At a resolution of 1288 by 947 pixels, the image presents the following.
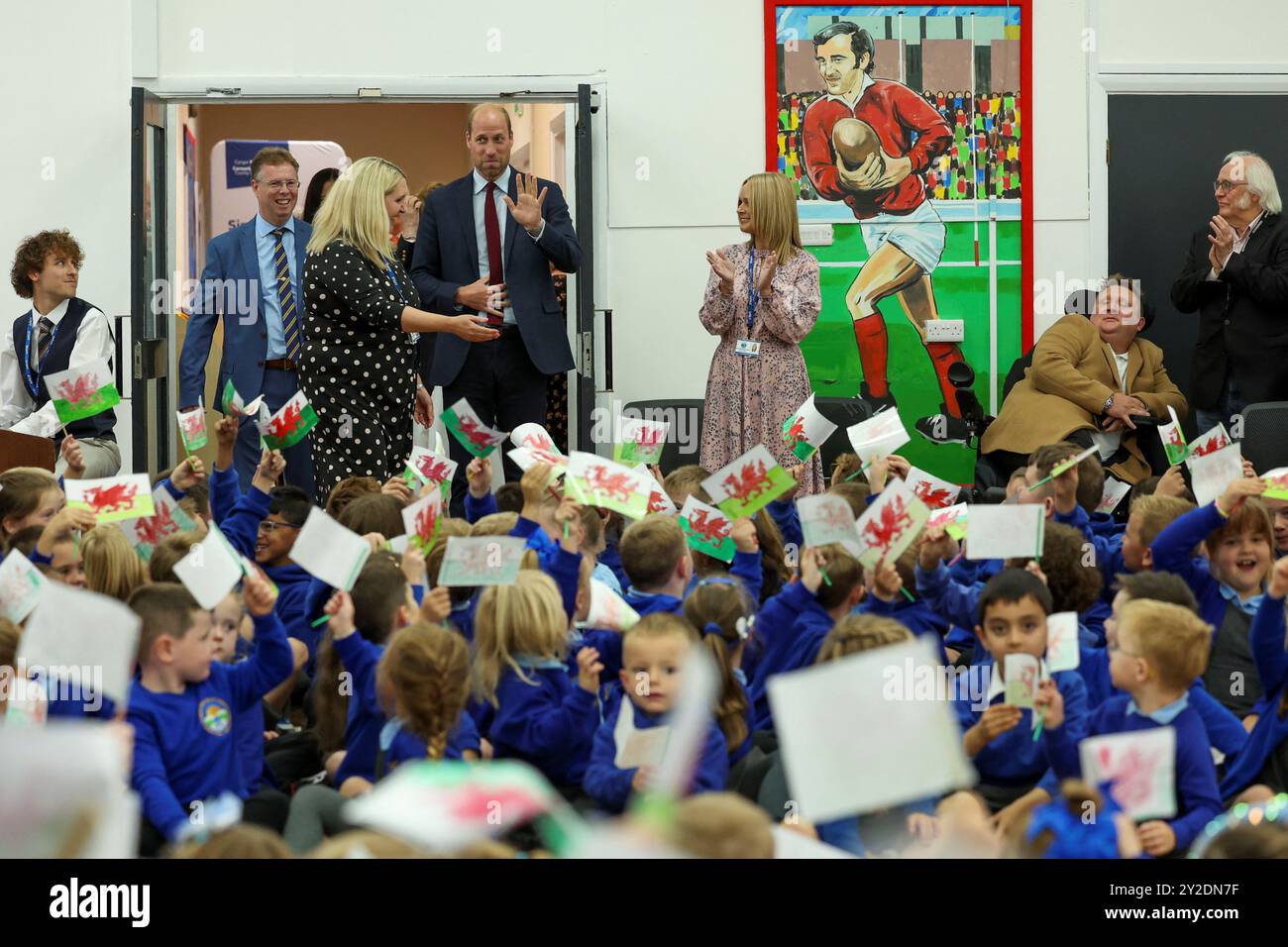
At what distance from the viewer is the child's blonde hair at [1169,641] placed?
3.00 m

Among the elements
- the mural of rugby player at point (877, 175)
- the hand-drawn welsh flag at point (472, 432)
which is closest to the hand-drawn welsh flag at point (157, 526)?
the hand-drawn welsh flag at point (472, 432)

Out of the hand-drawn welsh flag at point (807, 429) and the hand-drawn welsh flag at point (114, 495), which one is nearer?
the hand-drawn welsh flag at point (114, 495)

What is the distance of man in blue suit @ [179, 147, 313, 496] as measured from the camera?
20.6ft

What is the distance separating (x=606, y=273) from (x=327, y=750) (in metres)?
4.49

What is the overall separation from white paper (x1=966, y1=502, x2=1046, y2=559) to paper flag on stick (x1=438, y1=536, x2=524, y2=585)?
1007 millimetres

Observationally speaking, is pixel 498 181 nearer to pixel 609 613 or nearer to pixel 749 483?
pixel 749 483

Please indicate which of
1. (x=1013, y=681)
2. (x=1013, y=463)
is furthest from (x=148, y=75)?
(x=1013, y=681)

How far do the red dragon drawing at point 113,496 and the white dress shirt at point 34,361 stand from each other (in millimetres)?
2011

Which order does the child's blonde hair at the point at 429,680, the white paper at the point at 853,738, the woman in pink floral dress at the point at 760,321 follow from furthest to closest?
the woman in pink floral dress at the point at 760,321, the child's blonde hair at the point at 429,680, the white paper at the point at 853,738

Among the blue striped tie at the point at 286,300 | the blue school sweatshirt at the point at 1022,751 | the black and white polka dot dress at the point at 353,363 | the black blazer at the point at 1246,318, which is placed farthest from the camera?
the black blazer at the point at 1246,318

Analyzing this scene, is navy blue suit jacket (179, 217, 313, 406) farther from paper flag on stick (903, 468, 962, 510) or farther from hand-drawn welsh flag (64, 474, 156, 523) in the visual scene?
Answer: paper flag on stick (903, 468, 962, 510)

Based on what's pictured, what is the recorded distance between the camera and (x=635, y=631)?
309cm

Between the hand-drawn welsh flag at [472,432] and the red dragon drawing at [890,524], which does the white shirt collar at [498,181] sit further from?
the red dragon drawing at [890,524]
